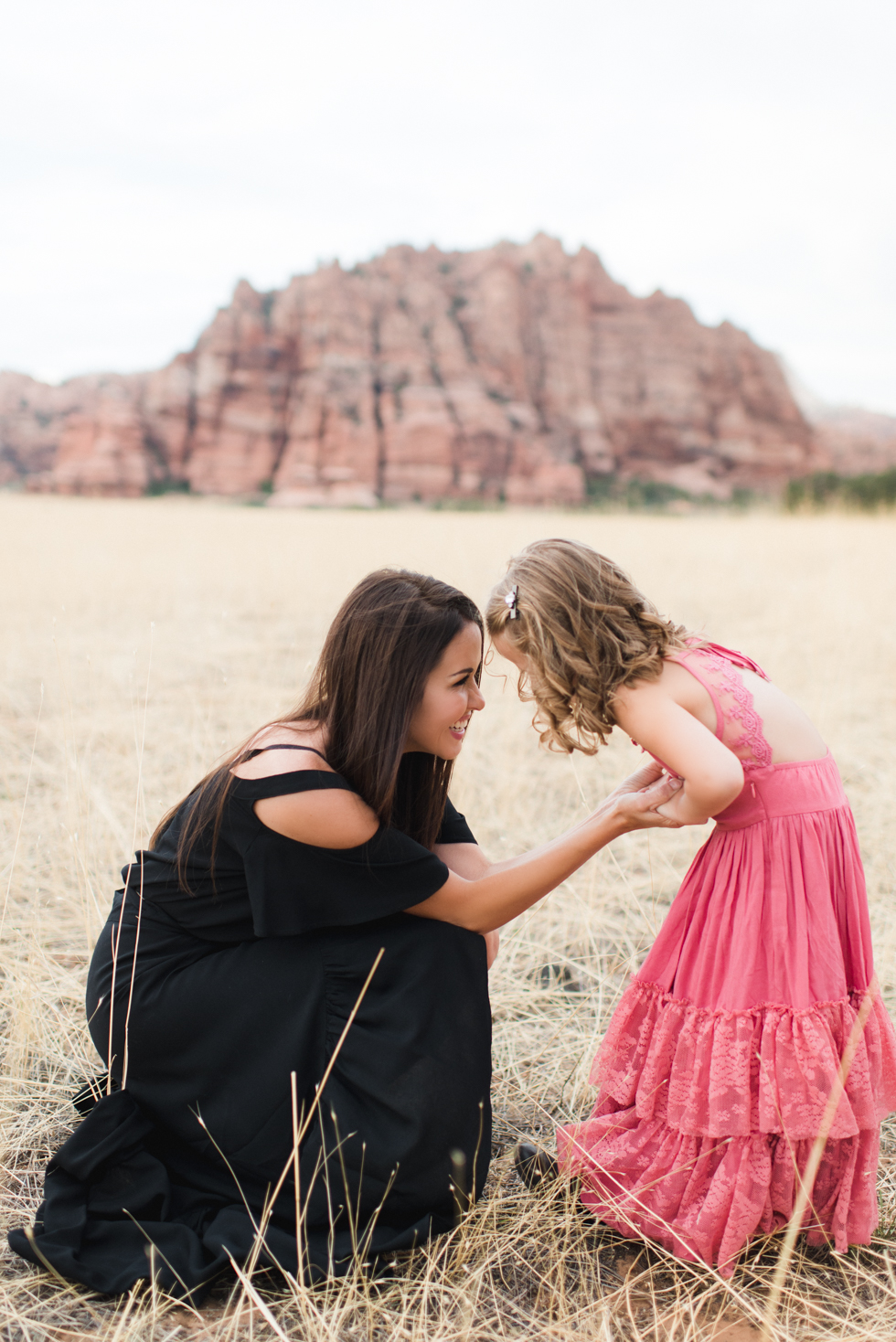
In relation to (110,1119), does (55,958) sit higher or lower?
lower

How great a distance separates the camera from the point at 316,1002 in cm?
169

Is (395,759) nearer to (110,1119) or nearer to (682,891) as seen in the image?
(682,891)

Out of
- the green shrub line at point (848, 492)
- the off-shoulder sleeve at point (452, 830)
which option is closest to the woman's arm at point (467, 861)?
the off-shoulder sleeve at point (452, 830)

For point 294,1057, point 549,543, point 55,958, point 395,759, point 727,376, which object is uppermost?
point 727,376

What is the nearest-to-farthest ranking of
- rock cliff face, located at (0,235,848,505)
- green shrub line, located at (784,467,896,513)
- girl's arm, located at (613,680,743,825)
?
girl's arm, located at (613,680,743,825)
green shrub line, located at (784,467,896,513)
rock cliff face, located at (0,235,848,505)

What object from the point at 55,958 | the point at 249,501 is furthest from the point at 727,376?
the point at 55,958

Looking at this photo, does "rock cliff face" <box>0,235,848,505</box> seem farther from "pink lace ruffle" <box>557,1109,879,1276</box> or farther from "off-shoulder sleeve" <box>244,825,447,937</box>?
"pink lace ruffle" <box>557,1109,879,1276</box>

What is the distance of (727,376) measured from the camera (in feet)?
222

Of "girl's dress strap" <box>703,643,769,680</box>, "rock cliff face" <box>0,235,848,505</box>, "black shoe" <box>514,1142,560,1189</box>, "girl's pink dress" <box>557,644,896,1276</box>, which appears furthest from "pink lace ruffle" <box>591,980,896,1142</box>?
"rock cliff face" <box>0,235,848,505</box>

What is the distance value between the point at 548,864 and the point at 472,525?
1443 cm

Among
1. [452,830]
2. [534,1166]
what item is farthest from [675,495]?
[534,1166]

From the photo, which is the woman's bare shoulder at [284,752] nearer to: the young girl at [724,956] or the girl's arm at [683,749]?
the young girl at [724,956]

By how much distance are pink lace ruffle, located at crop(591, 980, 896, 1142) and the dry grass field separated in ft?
0.87

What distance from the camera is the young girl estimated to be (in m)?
1.55
